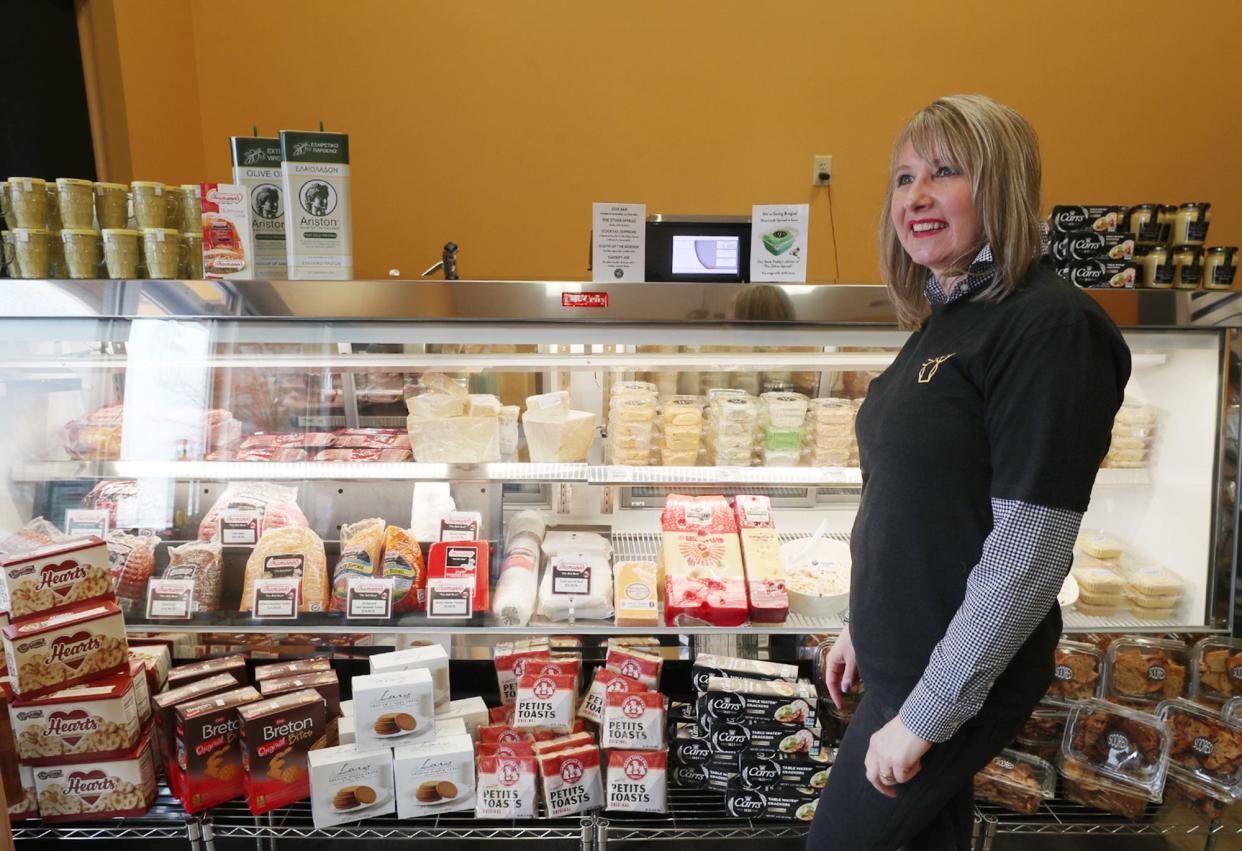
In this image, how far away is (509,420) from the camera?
7.72ft

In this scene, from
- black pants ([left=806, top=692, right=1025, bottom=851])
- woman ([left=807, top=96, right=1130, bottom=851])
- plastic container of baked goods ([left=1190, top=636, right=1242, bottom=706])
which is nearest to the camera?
woman ([left=807, top=96, right=1130, bottom=851])

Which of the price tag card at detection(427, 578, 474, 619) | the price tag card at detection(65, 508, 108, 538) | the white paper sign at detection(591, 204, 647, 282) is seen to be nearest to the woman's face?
the white paper sign at detection(591, 204, 647, 282)

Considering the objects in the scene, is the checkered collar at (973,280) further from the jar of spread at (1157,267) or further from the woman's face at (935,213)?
the jar of spread at (1157,267)

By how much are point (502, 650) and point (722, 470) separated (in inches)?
33.2

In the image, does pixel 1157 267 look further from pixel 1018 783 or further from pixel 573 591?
pixel 573 591

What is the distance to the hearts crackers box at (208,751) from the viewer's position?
1.97 meters

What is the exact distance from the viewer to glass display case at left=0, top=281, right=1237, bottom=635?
2107 millimetres

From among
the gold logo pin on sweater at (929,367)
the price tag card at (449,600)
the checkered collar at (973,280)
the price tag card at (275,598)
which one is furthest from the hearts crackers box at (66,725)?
the checkered collar at (973,280)

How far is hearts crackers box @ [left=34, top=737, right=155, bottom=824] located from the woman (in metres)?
1.76

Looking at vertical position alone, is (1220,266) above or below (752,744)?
above

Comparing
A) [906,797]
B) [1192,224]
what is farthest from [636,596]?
[1192,224]

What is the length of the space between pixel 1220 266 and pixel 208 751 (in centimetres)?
301

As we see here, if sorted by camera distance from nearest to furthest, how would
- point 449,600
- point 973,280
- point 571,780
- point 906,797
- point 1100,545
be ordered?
point 973,280 < point 906,797 < point 571,780 < point 449,600 < point 1100,545

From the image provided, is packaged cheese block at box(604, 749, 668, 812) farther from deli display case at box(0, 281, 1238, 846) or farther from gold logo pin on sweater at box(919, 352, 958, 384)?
gold logo pin on sweater at box(919, 352, 958, 384)
